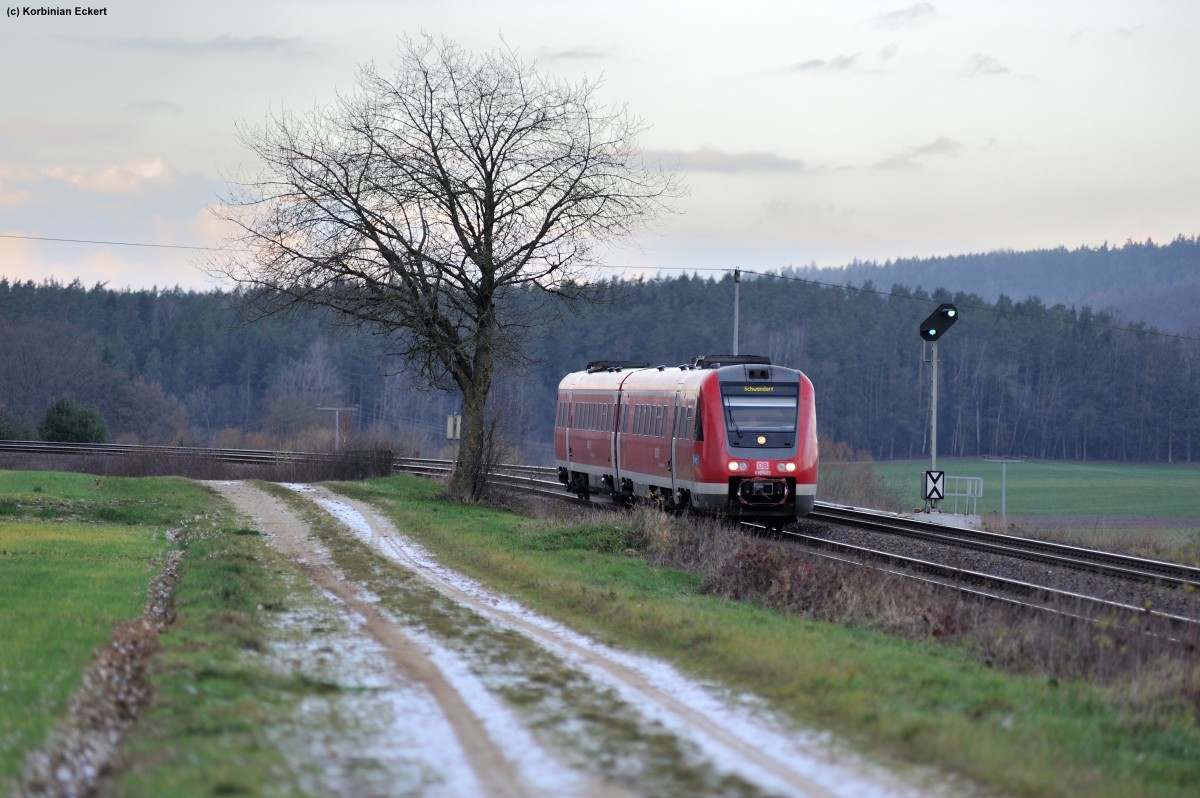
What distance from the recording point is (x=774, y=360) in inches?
4660

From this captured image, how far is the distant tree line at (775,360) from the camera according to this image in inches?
4321

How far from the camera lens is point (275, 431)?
4254 inches

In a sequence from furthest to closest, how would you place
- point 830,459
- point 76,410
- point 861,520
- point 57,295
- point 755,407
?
point 57,295 < point 830,459 < point 76,410 < point 861,520 < point 755,407

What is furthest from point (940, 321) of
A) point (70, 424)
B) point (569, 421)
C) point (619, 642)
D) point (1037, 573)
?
point (70, 424)

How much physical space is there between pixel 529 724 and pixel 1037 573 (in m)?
13.6

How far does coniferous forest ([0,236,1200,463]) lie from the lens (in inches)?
4316

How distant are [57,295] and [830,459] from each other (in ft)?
285

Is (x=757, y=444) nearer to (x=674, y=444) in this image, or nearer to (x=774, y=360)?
(x=674, y=444)

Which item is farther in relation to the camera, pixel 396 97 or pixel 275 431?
pixel 275 431

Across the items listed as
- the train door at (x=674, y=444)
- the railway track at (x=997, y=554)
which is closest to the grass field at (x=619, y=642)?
the railway track at (x=997, y=554)

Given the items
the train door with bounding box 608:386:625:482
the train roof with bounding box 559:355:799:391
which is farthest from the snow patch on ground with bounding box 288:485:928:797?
the train door with bounding box 608:386:625:482

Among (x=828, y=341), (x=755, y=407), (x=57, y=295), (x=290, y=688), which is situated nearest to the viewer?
(x=290, y=688)

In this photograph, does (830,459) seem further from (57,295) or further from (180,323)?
(57,295)

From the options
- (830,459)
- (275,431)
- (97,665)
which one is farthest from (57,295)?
(97,665)
